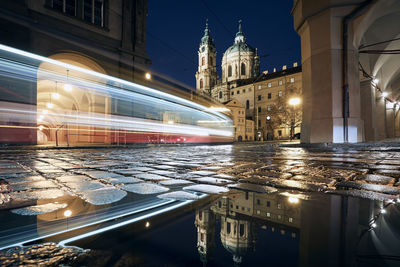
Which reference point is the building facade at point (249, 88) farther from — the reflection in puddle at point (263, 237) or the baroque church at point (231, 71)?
the reflection in puddle at point (263, 237)

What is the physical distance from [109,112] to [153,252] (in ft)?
38.0

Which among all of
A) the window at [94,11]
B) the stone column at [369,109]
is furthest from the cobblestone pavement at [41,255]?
the window at [94,11]

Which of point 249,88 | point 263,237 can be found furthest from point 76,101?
point 249,88

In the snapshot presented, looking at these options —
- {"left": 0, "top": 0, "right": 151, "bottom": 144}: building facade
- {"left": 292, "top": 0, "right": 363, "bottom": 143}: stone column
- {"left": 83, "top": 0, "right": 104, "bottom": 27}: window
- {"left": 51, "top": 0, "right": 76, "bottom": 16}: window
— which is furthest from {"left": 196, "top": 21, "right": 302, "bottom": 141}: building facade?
{"left": 51, "top": 0, "right": 76, "bottom": 16}: window

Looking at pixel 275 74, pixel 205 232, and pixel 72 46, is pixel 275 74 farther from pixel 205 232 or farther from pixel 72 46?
pixel 205 232

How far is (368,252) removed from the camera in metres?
0.76

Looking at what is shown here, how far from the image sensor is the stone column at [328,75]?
8773 mm

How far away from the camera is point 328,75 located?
8938 mm

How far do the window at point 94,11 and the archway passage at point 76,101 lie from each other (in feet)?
10.9

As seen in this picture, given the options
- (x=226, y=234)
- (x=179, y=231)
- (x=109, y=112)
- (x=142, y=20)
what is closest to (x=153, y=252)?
(x=179, y=231)

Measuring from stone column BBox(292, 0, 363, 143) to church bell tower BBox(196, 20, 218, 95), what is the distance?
71.1 meters

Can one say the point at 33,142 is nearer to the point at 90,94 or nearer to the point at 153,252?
the point at 90,94

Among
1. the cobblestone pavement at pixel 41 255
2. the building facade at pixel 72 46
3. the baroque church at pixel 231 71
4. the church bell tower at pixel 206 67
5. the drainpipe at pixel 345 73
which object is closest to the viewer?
the cobblestone pavement at pixel 41 255

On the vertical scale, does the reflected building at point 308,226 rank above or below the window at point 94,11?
below
